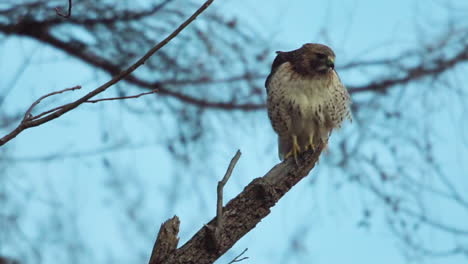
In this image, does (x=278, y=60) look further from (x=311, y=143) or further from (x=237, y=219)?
(x=237, y=219)

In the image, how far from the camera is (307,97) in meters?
4.36

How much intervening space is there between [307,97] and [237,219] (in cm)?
158

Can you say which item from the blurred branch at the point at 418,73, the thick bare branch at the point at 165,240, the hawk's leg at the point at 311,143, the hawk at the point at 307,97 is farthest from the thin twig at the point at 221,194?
the blurred branch at the point at 418,73

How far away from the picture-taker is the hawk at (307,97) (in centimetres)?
436

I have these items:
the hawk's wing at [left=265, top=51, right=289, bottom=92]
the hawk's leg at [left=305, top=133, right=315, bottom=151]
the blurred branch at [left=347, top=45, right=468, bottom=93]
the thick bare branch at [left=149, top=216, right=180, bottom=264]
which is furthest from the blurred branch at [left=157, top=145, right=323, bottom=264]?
the blurred branch at [left=347, top=45, right=468, bottom=93]

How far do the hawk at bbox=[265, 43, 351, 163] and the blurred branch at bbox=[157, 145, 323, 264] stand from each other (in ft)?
3.86

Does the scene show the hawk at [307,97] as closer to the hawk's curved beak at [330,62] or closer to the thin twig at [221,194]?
the hawk's curved beak at [330,62]

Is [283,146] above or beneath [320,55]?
beneath

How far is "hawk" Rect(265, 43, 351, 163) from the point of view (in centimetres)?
436

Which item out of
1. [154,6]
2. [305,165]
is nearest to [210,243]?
[305,165]

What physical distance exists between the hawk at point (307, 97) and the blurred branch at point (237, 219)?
118cm

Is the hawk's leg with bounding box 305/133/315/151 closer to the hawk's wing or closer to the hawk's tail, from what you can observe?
the hawk's tail

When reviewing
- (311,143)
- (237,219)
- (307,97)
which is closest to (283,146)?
(311,143)

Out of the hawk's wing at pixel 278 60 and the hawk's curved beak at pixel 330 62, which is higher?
the hawk's wing at pixel 278 60
